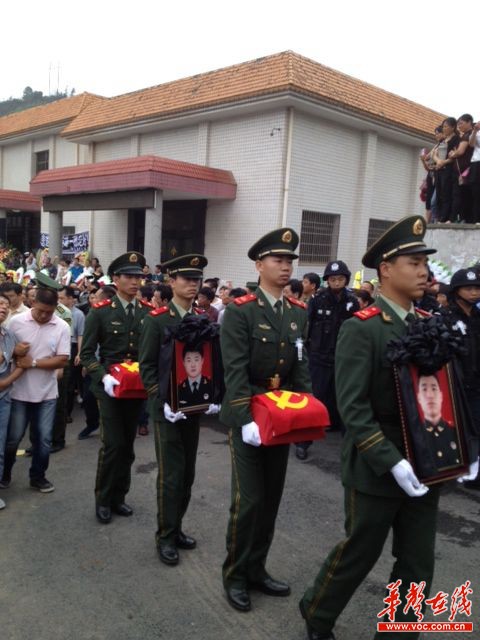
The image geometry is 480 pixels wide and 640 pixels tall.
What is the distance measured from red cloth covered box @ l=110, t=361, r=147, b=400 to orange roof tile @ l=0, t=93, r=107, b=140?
19.6m

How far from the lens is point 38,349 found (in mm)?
5086

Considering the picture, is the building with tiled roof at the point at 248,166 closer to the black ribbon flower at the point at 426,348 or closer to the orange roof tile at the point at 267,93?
the orange roof tile at the point at 267,93

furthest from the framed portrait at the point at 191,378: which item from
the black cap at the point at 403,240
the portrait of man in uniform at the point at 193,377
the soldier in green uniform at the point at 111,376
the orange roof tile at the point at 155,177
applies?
the orange roof tile at the point at 155,177

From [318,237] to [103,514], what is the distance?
41.9ft

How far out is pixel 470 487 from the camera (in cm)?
554

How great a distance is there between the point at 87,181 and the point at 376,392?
15.8 metres

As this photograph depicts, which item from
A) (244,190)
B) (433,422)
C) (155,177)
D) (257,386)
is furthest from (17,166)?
(433,422)

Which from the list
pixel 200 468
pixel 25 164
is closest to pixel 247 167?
pixel 200 468

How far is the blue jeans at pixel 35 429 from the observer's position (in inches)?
198

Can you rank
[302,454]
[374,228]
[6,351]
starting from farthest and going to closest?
[374,228]
[302,454]
[6,351]

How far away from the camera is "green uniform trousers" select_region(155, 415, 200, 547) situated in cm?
385

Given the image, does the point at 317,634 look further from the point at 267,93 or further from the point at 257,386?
the point at 267,93

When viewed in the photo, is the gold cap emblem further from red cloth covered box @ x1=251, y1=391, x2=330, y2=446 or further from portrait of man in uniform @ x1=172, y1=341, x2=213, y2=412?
portrait of man in uniform @ x1=172, y1=341, x2=213, y2=412

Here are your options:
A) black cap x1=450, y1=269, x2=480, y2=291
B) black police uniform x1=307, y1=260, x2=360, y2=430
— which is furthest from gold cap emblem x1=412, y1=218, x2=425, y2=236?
black police uniform x1=307, y1=260, x2=360, y2=430
